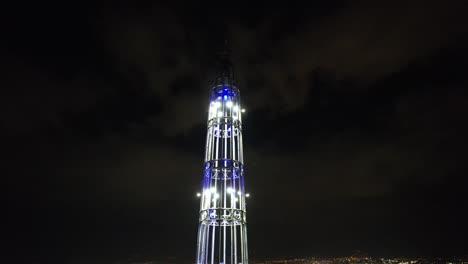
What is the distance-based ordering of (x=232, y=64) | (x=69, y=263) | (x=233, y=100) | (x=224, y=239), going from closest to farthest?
(x=224, y=239) → (x=233, y=100) → (x=232, y=64) → (x=69, y=263)

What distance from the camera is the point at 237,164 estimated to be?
25.5m

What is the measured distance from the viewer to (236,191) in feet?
81.8

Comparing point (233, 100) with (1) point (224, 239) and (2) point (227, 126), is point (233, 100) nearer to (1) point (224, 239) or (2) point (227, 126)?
(2) point (227, 126)

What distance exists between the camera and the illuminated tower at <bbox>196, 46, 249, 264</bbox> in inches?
936

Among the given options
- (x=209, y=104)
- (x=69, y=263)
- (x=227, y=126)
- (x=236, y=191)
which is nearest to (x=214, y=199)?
(x=236, y=191)

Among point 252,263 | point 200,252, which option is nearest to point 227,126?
point 200,252

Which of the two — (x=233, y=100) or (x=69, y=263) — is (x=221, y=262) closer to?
(x=233, y=100)

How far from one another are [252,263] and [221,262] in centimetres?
11342

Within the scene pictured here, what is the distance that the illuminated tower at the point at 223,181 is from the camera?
23766mm

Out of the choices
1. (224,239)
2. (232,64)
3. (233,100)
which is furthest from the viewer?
(232,64)

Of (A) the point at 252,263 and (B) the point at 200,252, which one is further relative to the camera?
(A) the point at 252,263

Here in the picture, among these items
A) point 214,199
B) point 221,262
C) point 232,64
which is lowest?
point 221,262

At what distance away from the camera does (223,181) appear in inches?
993

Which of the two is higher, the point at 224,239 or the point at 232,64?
the point at 232,64
